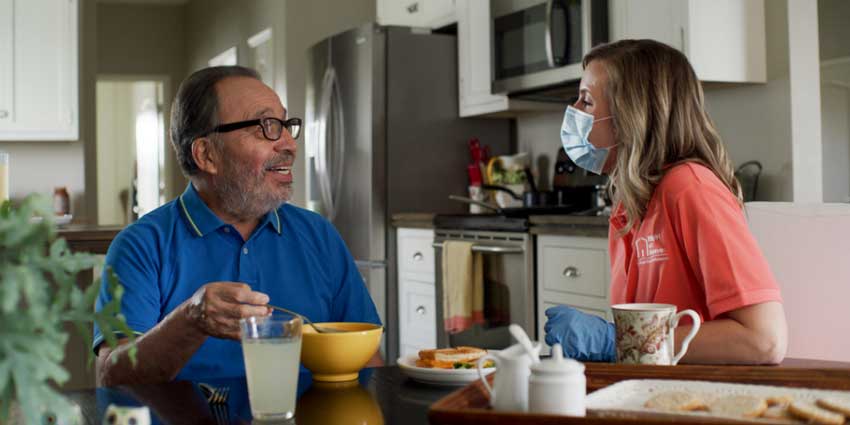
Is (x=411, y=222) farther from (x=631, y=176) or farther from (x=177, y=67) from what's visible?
(x=177, y=67)

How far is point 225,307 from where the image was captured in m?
1.25

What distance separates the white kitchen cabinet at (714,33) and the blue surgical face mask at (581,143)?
1.37 metres

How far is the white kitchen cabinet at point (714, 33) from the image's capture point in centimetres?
331

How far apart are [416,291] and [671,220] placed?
9.64 ft

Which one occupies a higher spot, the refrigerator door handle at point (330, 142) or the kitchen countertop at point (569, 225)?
the refrigerator door handle at point (330, 142)

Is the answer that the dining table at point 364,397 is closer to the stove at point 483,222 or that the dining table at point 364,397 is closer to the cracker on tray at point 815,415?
the cracker on tray at point 815,415

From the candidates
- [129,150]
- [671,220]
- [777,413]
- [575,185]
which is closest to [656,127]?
[671,220]

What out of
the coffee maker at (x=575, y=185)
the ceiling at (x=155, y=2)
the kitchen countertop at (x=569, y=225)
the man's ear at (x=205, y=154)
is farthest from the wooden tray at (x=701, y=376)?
the ceiling at (x=155, y=2)

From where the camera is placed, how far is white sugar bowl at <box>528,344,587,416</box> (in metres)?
0.91

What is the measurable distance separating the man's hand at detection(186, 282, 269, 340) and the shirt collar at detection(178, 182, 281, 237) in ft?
1.47

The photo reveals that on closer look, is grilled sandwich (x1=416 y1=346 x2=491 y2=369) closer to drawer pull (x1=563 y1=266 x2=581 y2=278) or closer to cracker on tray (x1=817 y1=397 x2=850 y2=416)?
cracker on tray (x1=817 y1=397 x2=850 y2=416)

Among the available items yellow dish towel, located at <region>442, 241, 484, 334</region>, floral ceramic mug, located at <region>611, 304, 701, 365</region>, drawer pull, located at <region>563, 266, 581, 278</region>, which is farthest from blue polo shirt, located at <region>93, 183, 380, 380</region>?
yellow dish towel, located at <region>442, 241, 484, 334</region>

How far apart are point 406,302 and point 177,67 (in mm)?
5195

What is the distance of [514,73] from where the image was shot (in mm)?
4180
